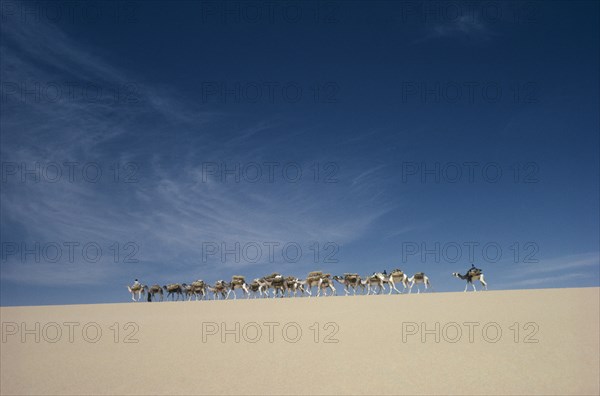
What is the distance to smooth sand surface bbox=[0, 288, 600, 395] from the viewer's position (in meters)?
8.81

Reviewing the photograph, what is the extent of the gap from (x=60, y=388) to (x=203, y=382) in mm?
2786

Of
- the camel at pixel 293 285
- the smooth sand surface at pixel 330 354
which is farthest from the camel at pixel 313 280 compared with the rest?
the smooth sand surface at pixel 330 354

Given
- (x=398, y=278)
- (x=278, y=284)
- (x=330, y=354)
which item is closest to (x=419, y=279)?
(x=398, y=278)

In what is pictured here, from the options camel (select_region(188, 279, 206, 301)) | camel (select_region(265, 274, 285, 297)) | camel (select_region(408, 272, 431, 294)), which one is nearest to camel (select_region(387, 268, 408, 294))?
camel (select_region(408, 272, 431, 294))

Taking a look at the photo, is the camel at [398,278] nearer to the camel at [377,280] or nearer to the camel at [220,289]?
the camel at [377,280]

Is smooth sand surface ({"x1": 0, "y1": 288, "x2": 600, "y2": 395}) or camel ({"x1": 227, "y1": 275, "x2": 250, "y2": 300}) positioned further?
camel ({"x1": 227, "y1": 275, "x2": 250, "y2": 300})

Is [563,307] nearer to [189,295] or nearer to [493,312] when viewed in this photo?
[493,312]

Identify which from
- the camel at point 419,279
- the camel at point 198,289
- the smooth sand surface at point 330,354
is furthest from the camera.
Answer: the camel at point 198,289

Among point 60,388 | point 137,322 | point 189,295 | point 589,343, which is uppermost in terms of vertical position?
point 189,295

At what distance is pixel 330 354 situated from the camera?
1066 centimetres

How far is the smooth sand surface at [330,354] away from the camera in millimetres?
8812

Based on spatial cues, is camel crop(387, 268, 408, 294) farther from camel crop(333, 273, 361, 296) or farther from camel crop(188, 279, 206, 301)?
camel crop(188, 279, 206, 301)

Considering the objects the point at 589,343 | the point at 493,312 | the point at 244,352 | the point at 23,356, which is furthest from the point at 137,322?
the point at 589,343

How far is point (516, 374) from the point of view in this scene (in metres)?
9.20
